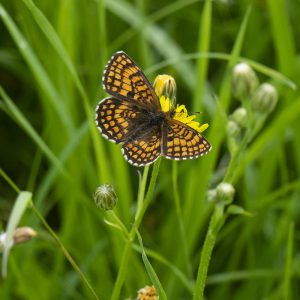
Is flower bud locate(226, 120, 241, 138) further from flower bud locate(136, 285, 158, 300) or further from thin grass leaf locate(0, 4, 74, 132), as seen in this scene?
thin grass leaf locate(0, 4, 74, 132)

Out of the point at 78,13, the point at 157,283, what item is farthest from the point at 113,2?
the point at 157,283

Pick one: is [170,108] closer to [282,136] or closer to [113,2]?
[282,136]

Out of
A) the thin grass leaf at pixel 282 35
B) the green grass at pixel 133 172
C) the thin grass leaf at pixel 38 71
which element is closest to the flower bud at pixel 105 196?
the green grass at pixel 133 172

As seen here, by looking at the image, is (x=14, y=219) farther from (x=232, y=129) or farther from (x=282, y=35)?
(x=282, y=35)

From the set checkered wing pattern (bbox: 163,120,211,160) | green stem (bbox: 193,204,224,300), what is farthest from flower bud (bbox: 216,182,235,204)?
checkered wing pattern (bbox: 163,120,211,160)

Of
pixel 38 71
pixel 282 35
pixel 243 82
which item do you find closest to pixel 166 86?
pixel 243 82
